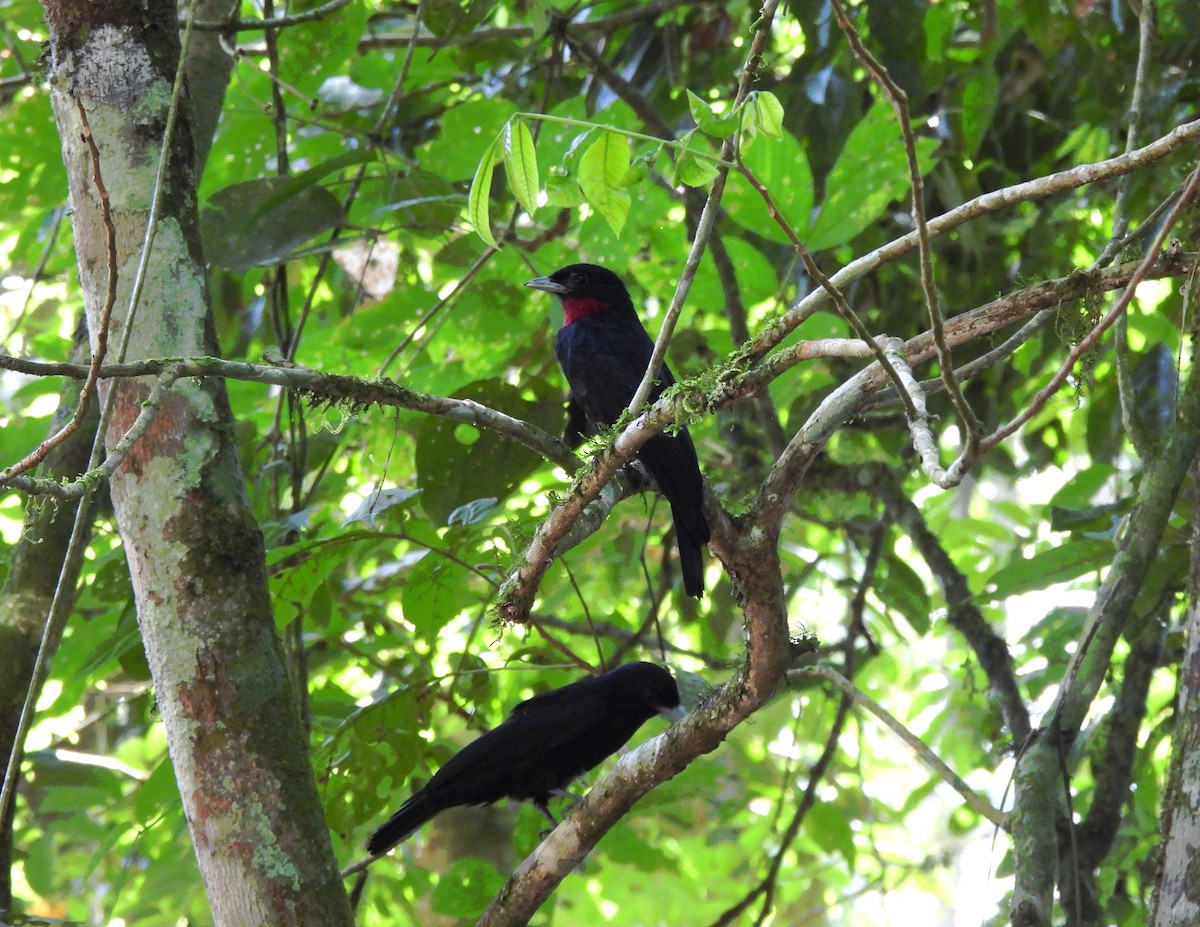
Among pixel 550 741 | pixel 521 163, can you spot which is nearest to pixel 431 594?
pixel 550 741

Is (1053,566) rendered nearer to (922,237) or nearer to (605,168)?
(922,237)

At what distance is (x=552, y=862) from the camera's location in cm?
259

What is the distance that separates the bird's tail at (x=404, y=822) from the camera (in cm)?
349

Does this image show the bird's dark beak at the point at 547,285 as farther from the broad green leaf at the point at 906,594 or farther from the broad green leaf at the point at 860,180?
the broad green leaf at the point at 906,594

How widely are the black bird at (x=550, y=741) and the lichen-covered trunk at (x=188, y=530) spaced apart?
141cm

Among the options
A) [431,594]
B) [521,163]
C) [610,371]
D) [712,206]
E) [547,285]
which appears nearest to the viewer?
[521,163]

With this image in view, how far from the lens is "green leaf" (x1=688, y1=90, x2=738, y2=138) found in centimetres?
157

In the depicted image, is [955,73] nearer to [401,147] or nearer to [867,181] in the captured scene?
[867,181]

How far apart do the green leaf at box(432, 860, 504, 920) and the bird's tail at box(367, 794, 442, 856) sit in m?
0.22

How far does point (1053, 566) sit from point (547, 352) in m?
2.38

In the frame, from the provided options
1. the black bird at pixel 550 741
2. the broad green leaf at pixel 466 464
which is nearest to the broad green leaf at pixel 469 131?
the broad green leaf at pixel 466 464

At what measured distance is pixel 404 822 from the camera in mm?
3605

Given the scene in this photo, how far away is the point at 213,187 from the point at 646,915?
4164mm

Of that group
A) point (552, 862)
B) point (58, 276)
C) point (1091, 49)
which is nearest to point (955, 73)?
point (1091, 49)
